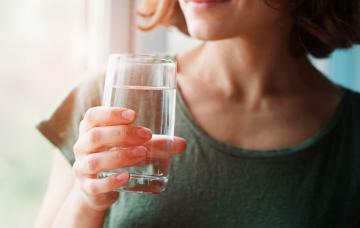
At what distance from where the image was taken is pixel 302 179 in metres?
1.08

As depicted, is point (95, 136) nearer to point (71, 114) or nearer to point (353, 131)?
point (71, 114)

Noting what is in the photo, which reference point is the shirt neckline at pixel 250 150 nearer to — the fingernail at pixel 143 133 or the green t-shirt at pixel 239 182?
the green t-shirt at pixel 239 182

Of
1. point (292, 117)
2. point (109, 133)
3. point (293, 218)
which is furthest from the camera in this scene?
point (292, 117)

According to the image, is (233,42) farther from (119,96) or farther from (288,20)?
(119,96)

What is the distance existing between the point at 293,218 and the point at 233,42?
358 millimetres

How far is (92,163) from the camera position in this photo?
71 centimetres

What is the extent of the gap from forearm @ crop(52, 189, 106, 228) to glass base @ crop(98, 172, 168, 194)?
0.38 feet

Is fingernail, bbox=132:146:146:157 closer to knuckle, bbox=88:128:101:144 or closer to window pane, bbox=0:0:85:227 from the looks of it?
knuckle, bbox=88:128:101:144

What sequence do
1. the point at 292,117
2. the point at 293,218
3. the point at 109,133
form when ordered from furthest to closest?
1. the point at 292,117
2. the point at 293,218
3. the point at 109,133

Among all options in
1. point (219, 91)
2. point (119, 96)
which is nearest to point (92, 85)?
point (219, 91)

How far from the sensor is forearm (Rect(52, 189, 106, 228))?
0.85 meters

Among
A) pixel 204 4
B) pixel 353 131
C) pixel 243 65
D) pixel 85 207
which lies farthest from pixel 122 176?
pixel 353 131

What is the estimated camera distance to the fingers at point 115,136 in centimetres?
69

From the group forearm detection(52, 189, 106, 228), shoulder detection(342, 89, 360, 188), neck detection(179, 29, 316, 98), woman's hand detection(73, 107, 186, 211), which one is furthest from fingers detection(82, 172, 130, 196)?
shoulder detection(342, 89, 360, 188)
